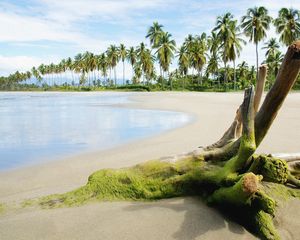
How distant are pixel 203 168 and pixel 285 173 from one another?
90 cm

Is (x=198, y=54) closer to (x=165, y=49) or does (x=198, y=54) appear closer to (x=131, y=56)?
(x=165, y=49)

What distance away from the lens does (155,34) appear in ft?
254

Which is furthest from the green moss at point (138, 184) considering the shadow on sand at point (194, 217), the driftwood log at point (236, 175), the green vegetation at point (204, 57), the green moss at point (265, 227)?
the green vegetation at point (204, 57)

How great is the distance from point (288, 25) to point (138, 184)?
57.8 m

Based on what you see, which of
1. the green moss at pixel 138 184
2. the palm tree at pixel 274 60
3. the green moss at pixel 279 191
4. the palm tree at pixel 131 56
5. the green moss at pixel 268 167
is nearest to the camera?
the green moss at pixel 268 167

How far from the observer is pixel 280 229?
134 inches

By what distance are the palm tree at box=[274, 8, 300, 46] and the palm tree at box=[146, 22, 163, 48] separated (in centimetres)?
2731

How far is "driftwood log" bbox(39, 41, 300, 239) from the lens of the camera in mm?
3227

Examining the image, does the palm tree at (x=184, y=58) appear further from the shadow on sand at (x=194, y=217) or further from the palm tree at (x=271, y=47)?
the shadow on sand at (x=194, y=217)

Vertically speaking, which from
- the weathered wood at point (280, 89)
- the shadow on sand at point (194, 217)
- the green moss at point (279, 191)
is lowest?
the shadow on sand at point (194, 217)

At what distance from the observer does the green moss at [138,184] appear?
4.12m

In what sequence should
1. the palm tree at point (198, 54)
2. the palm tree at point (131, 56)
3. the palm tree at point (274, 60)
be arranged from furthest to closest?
1. the palm tree at point (131, 56)
2. the palm tree at point (198, 54)
3. the palm tree at point (274, 60)

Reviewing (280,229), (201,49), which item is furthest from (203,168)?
(201,49)

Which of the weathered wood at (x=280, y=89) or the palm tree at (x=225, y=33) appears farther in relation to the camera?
the palm tree at (x=225, y=33)
